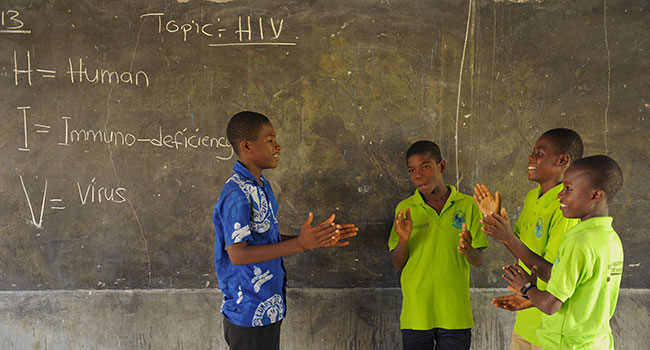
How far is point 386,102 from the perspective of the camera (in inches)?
121

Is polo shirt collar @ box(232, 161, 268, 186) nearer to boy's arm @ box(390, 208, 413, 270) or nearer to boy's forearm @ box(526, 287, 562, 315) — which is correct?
boy's arm @ box(390, 208, 413, 270)

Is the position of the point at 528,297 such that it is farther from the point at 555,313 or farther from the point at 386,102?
the point at 386,102

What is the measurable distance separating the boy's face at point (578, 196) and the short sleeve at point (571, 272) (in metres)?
0.14

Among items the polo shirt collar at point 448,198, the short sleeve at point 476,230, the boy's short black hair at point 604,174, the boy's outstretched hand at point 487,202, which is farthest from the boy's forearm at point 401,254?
the boy's short black hair at point 604,174

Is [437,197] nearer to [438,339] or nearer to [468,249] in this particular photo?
[468,249]

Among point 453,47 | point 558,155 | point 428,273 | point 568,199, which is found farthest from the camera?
point 453,47

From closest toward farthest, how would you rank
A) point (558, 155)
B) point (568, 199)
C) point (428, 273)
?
1. point (568, 199)
2. point (558, 155)
3. point (428, 273)

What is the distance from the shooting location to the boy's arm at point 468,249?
234cm

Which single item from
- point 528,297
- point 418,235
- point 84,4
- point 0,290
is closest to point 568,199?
point 528,297

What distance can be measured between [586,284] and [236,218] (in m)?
1.44

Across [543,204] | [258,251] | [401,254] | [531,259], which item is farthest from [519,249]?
[258,251]

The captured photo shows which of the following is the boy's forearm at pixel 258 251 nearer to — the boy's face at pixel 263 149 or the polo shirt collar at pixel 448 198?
the boy's face at pixel 263 149

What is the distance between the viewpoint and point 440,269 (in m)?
2.53

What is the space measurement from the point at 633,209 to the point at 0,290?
4.28 m
